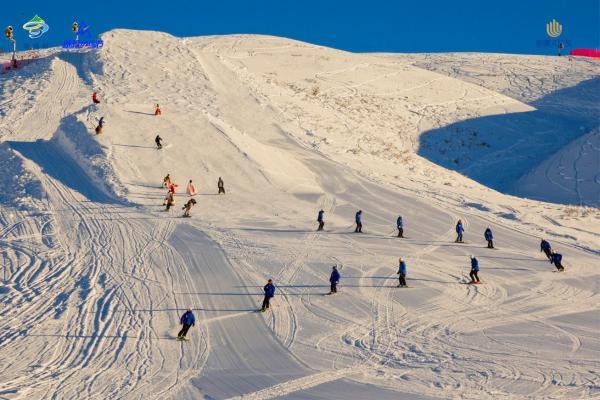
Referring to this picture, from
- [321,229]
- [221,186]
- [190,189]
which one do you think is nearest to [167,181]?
[190,189]

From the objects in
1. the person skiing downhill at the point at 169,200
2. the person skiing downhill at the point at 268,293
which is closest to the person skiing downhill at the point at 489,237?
the person skiing downhill at the point at 268,293

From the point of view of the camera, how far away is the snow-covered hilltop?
1877cm

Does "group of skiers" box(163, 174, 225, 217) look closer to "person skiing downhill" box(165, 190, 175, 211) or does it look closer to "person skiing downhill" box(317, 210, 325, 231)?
"person skiing downhill" box(165, 190, 175, 211)

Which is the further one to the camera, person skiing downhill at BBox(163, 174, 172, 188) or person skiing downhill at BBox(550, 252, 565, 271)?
person skiing downhill at BBox(163, 174, 172, 188)

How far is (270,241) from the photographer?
97.6 feet

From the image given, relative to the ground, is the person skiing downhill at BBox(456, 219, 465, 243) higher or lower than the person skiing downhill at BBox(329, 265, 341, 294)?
higher

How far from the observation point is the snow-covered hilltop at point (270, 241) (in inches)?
739

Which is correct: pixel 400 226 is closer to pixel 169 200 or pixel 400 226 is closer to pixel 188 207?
pixel 188 207

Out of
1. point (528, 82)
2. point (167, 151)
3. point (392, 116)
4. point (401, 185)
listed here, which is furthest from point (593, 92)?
point (167, 151)

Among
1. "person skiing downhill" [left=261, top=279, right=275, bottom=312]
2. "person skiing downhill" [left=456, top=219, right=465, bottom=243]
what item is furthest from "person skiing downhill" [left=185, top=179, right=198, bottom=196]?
"person skiing downhill" [left=261, top=279, right=275, bottom=312]

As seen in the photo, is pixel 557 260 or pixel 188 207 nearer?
pixel 557 260

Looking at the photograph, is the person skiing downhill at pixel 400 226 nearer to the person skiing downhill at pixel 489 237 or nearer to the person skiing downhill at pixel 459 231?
the person skiing downhill at pixel 459 231

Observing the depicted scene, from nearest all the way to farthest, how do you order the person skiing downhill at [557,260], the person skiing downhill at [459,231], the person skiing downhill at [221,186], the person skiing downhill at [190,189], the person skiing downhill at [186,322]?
the person skiing downhill at [186,322] < the person skiing downhill at [557,260] < the person skiing downhill at [459,231] < the person skiing downhill at [190,189] < the person skiing downhill at [221,186]

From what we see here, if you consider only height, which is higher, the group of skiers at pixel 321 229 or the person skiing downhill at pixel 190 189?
the person skiing downhill at pixel 190 189
